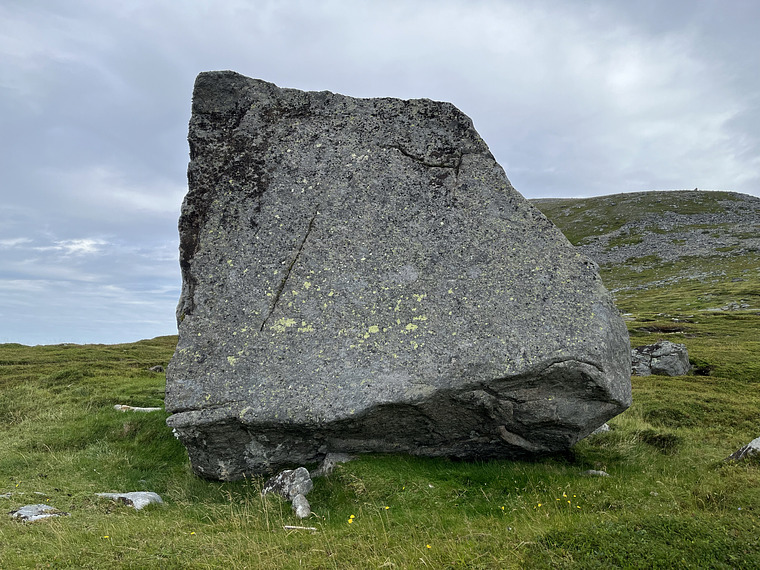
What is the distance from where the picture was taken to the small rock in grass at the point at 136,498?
31.6ft

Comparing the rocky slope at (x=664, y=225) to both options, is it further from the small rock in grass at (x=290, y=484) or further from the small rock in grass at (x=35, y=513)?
the small rock in grass at (x=35, y=513)

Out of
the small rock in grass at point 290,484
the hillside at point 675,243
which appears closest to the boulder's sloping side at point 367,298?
the small rock in grass at point 290,484

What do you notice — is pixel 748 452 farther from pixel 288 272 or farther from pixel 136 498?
pixel 136 498

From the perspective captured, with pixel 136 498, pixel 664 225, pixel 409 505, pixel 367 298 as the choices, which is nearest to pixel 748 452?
pixel 409 505

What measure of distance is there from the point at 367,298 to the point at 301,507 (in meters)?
4.20

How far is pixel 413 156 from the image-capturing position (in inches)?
446

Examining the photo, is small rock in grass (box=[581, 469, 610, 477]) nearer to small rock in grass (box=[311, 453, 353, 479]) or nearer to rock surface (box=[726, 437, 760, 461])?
rock surface (box=[726, 437, 760, 461])

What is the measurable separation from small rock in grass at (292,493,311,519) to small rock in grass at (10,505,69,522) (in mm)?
4114

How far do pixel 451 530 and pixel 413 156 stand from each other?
25.9 feet

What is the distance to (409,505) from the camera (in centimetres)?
862

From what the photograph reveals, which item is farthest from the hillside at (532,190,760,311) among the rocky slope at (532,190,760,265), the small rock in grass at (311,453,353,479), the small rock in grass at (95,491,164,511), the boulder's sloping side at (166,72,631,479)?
the small rock in grass at (95,491,164,511)

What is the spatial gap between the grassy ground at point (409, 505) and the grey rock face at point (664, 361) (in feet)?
27.9

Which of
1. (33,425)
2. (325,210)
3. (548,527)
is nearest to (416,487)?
(548,527)

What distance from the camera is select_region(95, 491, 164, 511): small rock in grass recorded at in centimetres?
962
